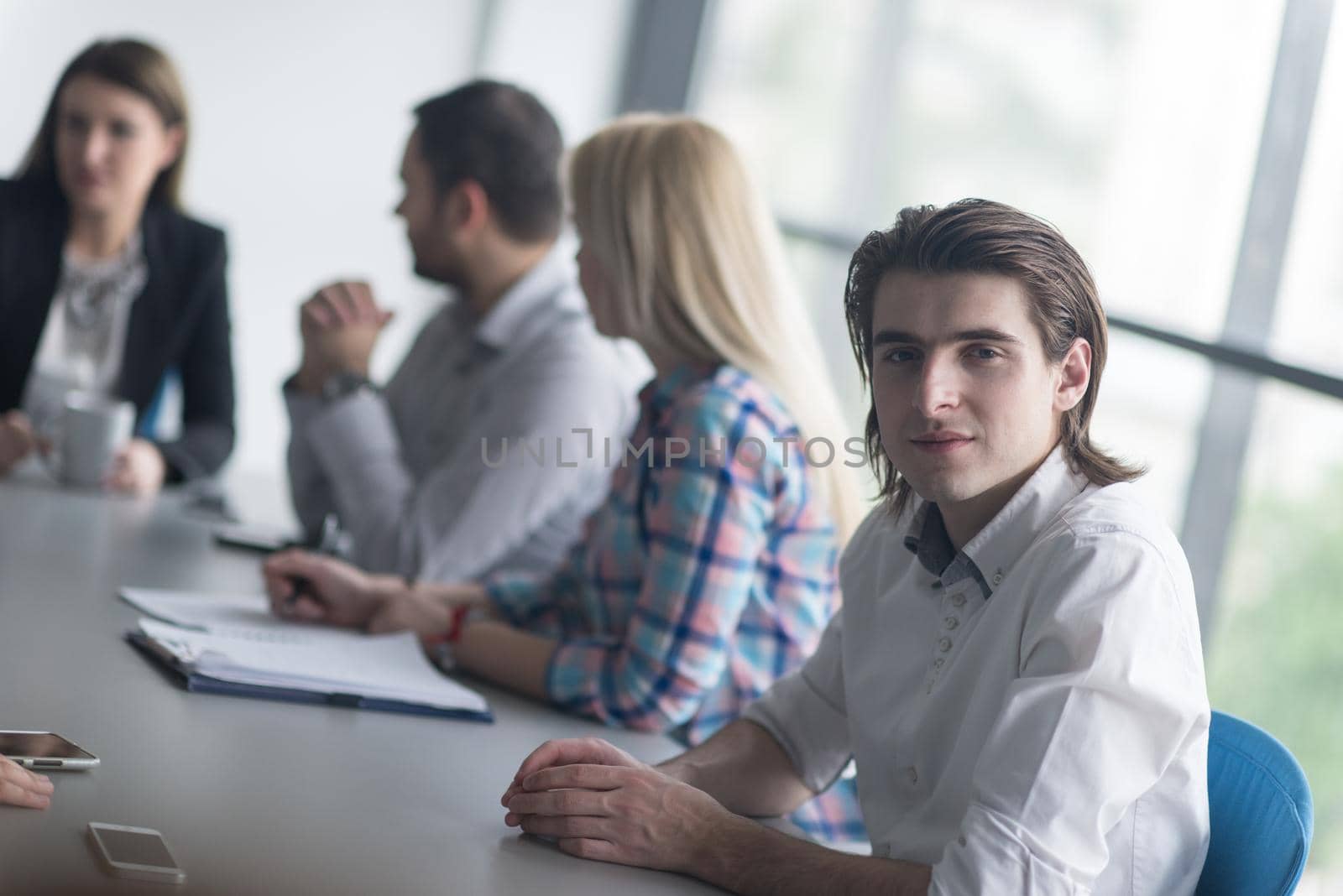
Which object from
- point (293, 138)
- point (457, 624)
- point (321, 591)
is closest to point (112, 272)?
point (321, 591)

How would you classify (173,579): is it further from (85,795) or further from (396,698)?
(85,795)

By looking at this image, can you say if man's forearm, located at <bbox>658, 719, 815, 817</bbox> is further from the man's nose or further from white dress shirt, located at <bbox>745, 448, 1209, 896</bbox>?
the man's nose

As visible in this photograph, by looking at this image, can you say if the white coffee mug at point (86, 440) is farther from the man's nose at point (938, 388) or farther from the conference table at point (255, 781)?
the man's nose at point (938, 388)

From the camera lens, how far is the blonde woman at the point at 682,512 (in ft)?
4.80

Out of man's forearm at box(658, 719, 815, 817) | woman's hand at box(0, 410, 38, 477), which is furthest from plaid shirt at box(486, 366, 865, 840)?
woman's hand at box(0, 410, 38, 477)

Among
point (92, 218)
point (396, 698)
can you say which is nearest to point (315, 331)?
point (92, 218)

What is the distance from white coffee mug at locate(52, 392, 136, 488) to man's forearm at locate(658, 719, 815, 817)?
1392mm

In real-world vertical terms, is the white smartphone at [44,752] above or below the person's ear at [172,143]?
below

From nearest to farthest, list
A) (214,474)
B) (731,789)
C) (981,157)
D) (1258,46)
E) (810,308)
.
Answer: (731,789) < (1258,46) < (214,474) < (981,157) < (810,308)

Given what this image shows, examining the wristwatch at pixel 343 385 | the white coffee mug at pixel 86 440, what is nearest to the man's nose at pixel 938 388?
the wristwatch at pixel 343 385

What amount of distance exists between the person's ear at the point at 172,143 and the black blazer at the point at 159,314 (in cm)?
10

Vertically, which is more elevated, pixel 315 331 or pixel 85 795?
pixel 315 331

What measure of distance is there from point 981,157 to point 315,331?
2.01 meters

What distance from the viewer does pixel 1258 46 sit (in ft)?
7.84
